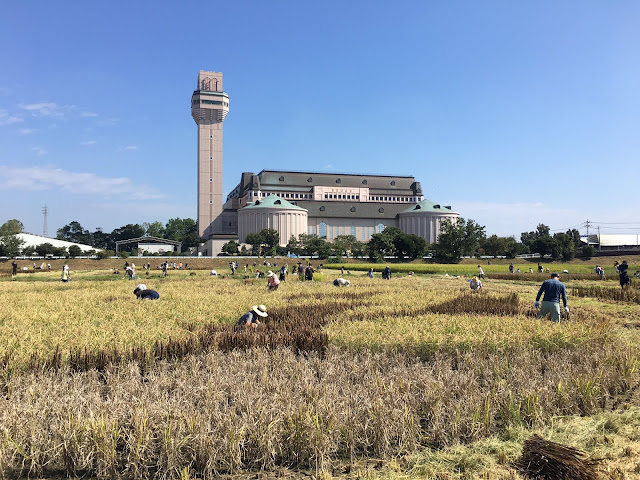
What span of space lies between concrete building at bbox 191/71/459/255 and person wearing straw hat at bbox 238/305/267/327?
327 feet

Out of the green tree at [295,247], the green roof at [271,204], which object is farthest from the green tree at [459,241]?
the green roof at [271,204]

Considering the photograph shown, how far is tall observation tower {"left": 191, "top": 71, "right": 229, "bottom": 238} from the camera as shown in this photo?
390ft

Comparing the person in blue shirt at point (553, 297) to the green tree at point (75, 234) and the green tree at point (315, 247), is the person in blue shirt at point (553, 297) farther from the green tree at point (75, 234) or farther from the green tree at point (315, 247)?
the green tree at point (75, 234)

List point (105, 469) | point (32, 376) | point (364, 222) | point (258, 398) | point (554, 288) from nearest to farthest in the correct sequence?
point (105, 469), point (258, 398), point (32, 376), point (554, 288), point (364, 222)

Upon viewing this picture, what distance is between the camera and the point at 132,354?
8367mm

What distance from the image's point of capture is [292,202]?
130m

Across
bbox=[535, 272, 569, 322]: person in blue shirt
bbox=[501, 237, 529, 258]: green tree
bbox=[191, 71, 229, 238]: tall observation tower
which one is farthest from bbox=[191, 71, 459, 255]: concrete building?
bbox=[535, 272, 569, 322]: person in blue shirt

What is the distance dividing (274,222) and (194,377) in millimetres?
106724

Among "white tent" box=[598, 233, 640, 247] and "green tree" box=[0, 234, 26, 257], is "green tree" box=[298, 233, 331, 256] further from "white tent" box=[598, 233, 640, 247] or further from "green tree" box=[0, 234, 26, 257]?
"white tent" box=[598, 233, 640, 247]

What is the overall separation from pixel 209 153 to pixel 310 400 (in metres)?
119

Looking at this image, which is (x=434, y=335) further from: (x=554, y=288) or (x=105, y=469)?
(x=105, y=469)

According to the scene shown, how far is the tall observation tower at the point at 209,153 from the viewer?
119m

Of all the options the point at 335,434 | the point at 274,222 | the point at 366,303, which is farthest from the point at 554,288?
the point at 274,222

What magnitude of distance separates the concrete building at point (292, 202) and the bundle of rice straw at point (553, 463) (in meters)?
108
